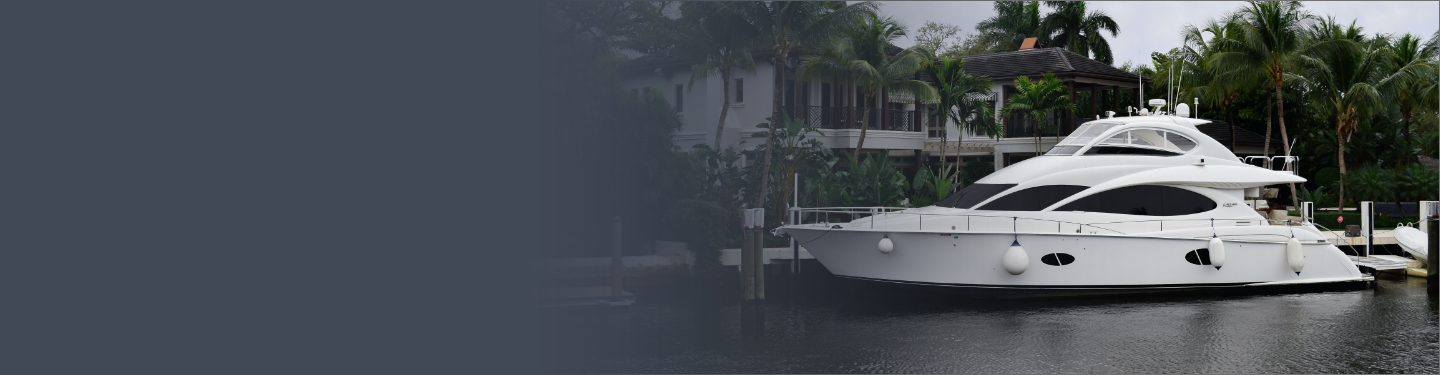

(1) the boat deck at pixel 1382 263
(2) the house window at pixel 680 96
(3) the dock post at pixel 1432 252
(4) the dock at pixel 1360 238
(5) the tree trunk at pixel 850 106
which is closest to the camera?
(3) the dock post at pixel 1432 252

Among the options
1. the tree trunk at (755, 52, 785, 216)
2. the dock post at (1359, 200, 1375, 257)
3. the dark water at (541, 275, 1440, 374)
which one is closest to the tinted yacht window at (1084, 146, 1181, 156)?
the dark water at (541, 275, 1440, 374)

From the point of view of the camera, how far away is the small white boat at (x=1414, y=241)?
21828 millimetres

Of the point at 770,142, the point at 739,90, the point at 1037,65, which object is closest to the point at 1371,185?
the point at 1037,65

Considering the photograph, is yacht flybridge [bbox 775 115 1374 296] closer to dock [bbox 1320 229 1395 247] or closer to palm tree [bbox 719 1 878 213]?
dock [bbox 1320 229 1395 247]

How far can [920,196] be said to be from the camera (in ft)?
90.0

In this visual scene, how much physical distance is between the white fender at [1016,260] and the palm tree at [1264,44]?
53.0ft

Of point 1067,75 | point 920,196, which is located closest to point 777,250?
point 920,196

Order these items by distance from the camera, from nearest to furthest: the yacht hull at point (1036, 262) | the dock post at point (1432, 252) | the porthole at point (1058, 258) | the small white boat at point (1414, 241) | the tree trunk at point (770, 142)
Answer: the yacht hull at point (1036, 262) → the porthole at point (1058, 258) → the dock post at point (1432, 252) → the small white boat at point (1414, 241) → the tree trunk at point (770, 142)

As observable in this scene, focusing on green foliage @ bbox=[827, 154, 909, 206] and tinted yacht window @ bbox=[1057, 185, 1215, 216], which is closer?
tinted yacht window @ bbox=[1057, 185, 1215, 216]

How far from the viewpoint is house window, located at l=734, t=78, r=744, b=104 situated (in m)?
30.6

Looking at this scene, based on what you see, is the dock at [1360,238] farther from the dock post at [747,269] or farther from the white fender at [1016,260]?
the dock post at [747,269]

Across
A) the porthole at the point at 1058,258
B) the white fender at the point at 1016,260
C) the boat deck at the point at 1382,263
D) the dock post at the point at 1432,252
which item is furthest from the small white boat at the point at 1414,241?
the white fender at the point at 1016,260

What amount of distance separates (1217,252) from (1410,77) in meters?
17.4

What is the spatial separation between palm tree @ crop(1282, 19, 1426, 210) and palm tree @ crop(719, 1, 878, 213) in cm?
1458
